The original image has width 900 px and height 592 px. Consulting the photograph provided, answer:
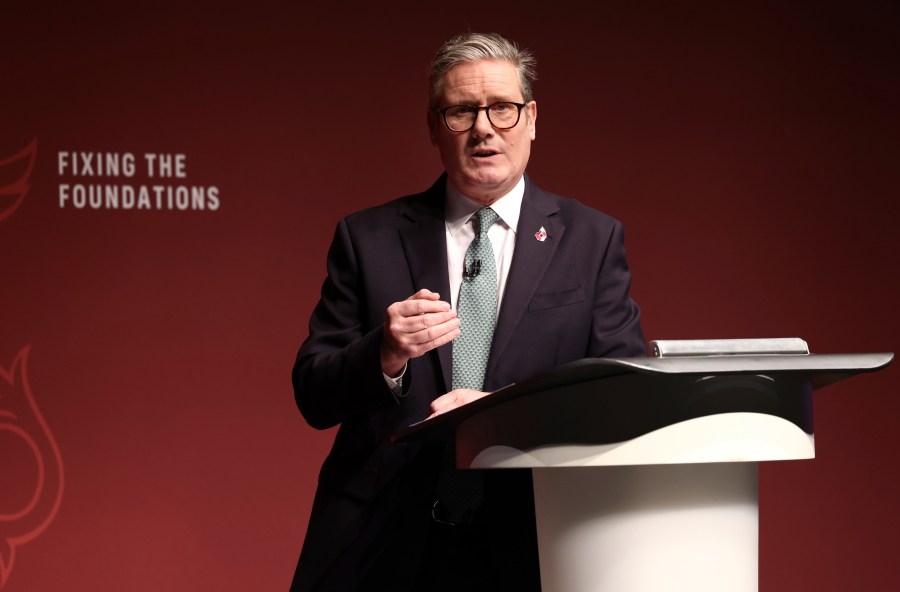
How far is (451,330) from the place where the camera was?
1.44 meters

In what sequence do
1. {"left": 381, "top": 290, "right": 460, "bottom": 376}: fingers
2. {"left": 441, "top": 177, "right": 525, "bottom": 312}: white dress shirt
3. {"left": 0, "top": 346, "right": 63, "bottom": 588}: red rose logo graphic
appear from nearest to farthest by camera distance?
{"left": 381, "top": 290, "right": 460, "bottom": 376}: fingers, {"left": 441, "top": 177, "right": 525, "bottom": 312}: white dress shirt, {"left": 0, "top": 346, "right": 63, "bottom": 588}: red rose logo graphic

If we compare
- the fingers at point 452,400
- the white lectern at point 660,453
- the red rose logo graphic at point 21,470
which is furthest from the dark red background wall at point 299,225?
the white lectern at point 660,453

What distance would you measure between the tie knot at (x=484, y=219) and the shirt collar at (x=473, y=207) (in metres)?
0.01

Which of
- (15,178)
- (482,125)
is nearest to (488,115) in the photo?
(482,125)

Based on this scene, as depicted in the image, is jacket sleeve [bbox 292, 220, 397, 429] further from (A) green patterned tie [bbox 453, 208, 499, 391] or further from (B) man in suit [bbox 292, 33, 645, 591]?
(A) green patterned tie [bbox 453, 208, 499, 391]

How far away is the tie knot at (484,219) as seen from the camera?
1926 millimetres

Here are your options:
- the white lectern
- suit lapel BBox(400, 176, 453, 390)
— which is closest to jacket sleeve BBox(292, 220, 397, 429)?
suit lapel BBox(400, 176, 453, 390)

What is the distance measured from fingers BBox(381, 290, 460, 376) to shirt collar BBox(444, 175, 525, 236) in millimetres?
525

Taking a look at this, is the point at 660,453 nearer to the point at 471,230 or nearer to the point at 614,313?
the point at 614,313

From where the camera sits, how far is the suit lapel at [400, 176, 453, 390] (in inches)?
73.0

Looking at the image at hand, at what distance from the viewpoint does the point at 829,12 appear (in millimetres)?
3863

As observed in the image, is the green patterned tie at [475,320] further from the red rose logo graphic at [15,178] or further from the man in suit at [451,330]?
the red rose logo graphic at [15,178]

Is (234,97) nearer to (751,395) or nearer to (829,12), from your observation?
(829,12)

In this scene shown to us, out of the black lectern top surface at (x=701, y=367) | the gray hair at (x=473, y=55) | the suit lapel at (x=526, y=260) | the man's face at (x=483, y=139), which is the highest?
the gray hair at (x=473, y=55)
